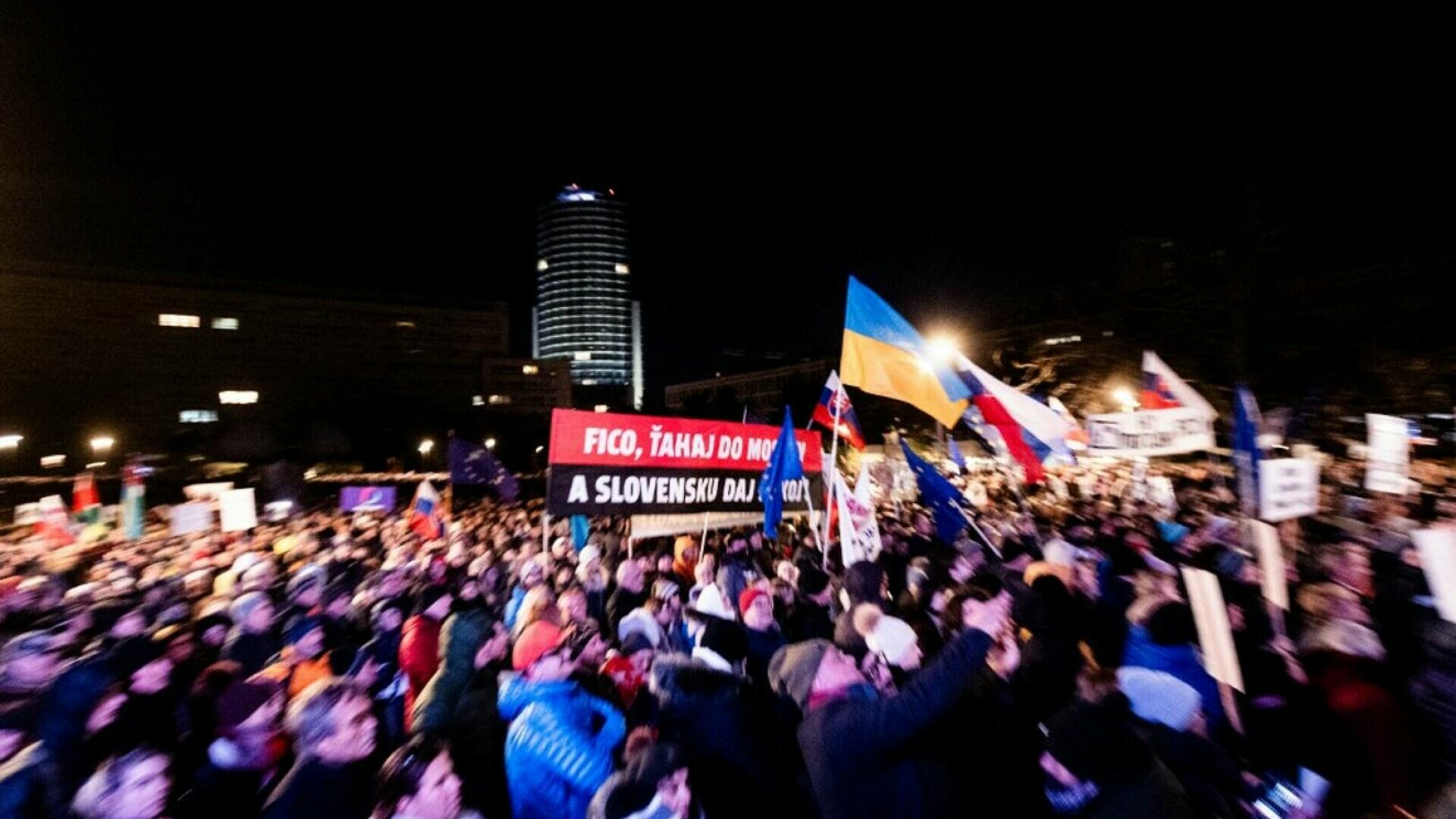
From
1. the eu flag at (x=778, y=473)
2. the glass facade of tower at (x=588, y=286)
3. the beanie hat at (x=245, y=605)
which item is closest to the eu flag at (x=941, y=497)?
the eu flag at (x=778, y=473)

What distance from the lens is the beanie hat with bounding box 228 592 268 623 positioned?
645 cm

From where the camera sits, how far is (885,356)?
272 inches

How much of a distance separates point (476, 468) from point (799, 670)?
12710 mm

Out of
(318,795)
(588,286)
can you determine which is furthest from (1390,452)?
(588,286)

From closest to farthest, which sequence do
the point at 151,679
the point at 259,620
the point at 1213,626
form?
the point at 1213,626 < the point at 151,679 < the point at 259,620

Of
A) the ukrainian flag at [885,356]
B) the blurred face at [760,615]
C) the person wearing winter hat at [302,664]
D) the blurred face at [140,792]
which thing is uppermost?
the ukrainian flag at [885,356]

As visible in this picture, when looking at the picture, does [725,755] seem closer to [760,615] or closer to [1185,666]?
[760,615]

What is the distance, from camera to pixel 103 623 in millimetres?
7066

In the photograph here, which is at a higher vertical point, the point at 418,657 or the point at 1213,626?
the point at 1213,626

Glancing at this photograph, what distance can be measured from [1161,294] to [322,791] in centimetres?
2250

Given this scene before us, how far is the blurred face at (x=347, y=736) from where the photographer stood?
306 centimetres

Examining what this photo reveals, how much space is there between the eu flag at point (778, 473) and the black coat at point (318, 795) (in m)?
4.98

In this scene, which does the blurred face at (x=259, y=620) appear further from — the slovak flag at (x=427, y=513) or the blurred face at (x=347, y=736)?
the slovak flag at (x=427, y=513)

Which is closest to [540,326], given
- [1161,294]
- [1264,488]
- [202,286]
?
[202,286]
